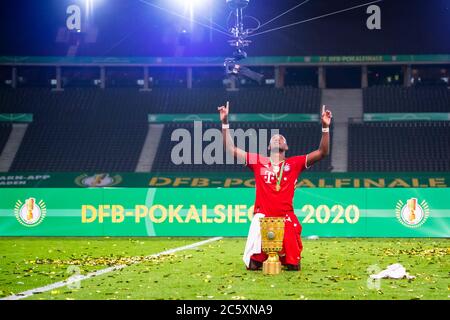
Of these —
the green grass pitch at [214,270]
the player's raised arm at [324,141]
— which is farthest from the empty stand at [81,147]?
the player's raised arm at [324,141]

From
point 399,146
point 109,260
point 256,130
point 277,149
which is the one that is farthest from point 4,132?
point 277,149

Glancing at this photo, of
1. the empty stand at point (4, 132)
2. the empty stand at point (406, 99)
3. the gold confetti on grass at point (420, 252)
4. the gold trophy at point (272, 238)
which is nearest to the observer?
the gold trophy at point (272, 238)

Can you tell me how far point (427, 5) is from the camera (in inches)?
1484

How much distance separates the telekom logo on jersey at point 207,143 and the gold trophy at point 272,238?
20.8 m

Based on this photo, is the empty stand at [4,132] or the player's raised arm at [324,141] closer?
the player's raised arm at [324,141]

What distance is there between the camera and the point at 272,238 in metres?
12.3

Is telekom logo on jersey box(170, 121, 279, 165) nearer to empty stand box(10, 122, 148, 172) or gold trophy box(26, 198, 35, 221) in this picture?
empty stand box(10, 122, 148, 172)

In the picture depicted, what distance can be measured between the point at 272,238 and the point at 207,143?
2442 centimetres

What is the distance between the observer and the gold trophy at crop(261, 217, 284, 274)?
12.3m

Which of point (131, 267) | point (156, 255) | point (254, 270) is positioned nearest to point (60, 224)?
point (156, 255)

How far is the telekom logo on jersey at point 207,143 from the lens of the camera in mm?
34875

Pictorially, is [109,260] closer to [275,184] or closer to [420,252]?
[275,184]

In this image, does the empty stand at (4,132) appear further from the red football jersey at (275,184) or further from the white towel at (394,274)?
the white towel at (394,274)

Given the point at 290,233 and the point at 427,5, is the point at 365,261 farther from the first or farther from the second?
the point at 427,5
